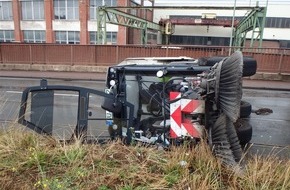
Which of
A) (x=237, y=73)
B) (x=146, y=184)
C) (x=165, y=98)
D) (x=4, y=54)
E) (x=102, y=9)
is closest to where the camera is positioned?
(x=146, y=184)

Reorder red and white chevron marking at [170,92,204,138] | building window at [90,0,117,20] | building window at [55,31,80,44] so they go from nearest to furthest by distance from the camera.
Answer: red and white chevron marking at [170,92,204,138] < building window at [90,0,117,20] < building window at [55,31,80,44]

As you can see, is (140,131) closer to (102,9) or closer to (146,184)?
(146,184)

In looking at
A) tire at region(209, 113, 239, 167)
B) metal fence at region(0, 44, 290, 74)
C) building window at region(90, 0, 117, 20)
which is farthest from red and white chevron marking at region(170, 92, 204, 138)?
building window at region(90, 0, 117, 20)

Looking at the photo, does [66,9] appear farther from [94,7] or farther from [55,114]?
[55,114]

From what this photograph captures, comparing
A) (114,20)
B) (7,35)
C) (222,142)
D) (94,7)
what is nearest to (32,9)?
(7,35)

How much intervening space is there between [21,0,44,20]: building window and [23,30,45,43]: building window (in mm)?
1817

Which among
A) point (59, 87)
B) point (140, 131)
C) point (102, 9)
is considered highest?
point (102, 9)

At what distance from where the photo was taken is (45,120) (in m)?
4.44

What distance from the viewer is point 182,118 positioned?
457 centimetres

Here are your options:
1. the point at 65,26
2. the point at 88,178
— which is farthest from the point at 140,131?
the point at 65,26

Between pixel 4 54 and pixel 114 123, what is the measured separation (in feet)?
59.5

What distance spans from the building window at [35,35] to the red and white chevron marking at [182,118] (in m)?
37.5

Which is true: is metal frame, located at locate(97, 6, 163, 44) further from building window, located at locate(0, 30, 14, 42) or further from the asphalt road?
A: building window, located at locate(0, 30, 14, 42)

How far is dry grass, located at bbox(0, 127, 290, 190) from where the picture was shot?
2.98 metres
